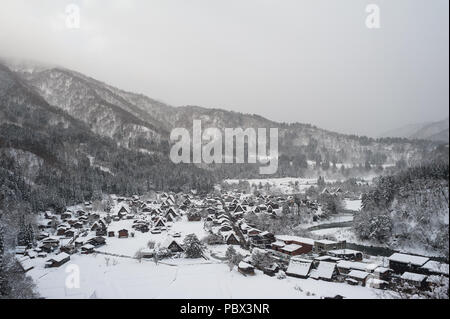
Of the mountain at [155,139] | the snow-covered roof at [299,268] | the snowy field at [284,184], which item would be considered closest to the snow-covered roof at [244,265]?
the snow-covered roof at [299,268]

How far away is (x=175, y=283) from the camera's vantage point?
76.9 ft

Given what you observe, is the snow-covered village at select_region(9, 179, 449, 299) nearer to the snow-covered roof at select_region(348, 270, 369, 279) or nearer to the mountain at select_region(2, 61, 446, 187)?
the snow-covered roof at select_region(348, 270, 369, 279)

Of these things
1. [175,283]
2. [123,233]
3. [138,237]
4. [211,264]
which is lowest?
Answer: [138,237]

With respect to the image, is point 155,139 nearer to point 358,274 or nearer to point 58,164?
point 58,164

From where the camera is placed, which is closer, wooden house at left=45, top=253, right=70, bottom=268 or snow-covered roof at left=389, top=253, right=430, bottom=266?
snow-covered roof at left=389, top=253, right=430, bottom=266

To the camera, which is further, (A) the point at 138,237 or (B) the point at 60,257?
(A) the point at 138,237

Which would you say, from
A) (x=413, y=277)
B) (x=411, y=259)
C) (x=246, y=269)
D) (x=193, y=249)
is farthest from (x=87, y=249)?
(x=411, y=259)

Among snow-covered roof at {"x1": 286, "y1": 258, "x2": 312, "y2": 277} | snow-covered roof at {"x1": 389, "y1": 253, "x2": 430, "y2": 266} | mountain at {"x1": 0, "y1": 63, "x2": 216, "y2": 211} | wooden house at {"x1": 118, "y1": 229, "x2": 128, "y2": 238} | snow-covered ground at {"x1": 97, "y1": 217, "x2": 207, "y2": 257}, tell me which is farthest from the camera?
mountain at {"x1": 0, "y1": 63, "x2": 216, "y2": 211}

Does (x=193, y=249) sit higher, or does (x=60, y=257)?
(x=193, y=249)

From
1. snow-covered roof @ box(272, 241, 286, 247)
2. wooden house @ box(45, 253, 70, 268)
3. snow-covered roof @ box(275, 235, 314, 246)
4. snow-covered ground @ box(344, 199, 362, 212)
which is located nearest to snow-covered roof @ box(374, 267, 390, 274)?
snow-covered roof @ box(275, 235, 314, 246)

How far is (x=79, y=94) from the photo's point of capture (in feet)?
586

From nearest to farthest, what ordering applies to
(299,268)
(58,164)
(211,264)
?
1. (299,268)
2. (211,264)
3. (58,164)

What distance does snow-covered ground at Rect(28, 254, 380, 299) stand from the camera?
68.7ft

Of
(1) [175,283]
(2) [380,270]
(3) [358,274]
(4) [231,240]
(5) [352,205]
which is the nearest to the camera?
(1) [175,283]
